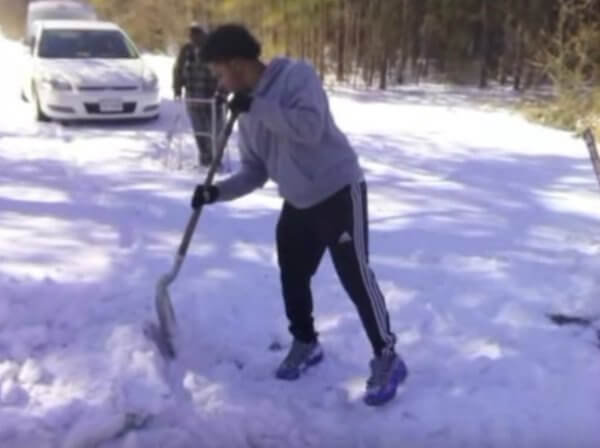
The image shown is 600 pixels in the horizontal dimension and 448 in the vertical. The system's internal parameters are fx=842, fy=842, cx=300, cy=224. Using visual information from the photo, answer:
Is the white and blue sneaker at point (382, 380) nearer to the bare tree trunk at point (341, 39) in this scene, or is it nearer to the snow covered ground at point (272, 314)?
the snow covered ground at point (272, 314)

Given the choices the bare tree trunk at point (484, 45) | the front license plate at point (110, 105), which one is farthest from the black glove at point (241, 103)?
the bare tree trunk at point (484, 45)

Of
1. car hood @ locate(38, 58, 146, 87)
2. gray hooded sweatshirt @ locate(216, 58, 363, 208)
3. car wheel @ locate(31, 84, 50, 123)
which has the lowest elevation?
car wheel @ locate(31, 84, 50, 123)

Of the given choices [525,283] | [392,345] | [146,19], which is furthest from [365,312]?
[146,19]

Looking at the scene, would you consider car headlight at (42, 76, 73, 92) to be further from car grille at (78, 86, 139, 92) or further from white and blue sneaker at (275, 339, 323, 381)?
white and blue sneaker at (275, 339, 323, 381)

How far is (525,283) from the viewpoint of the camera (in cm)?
546

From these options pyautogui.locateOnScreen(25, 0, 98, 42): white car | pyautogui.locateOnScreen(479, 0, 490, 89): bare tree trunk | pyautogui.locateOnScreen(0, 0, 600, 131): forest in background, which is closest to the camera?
pyautogui.locateOnScreen(0, 0, 600, 131): forest in background

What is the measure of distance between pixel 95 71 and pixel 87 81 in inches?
11.9


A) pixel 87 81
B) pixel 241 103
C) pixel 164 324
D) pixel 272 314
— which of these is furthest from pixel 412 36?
pixel 241 103

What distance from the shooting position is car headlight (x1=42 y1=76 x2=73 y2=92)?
11.6m

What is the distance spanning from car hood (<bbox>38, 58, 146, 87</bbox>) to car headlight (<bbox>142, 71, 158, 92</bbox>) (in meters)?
0.07

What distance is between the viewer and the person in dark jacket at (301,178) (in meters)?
3.42

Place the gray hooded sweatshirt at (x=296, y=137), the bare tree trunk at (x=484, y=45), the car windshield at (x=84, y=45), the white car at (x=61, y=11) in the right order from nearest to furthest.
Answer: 1. the gray hooded sweatshirt at (x=296, y=137)
2. the car windshield at (x=84, y=45)
3. the bare tree trunk at (x=484, y=45)
4. the white car at (x=61, y=11)

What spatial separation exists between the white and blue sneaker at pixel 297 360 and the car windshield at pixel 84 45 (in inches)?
368

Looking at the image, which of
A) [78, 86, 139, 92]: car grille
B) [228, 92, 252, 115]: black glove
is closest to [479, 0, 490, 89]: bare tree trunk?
[78, 86, 139, 92]: car grille
